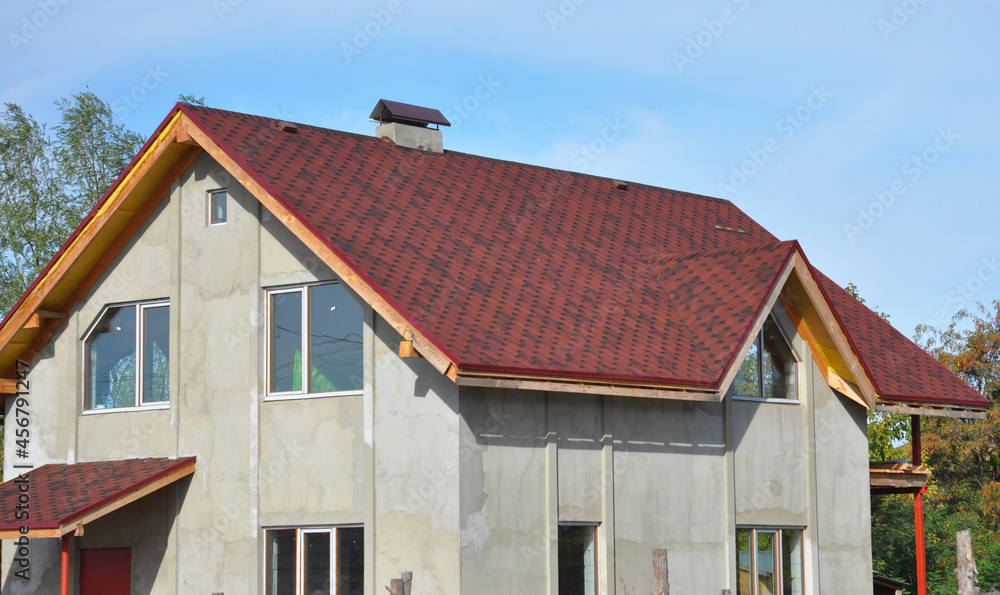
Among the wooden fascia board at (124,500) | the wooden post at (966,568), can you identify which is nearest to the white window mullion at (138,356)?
the wooden fascia board at (124,500)

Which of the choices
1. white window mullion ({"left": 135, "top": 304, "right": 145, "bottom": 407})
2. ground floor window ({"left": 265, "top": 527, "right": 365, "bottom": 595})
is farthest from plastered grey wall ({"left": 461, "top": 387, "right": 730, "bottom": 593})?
white window mullion ({"left": 135, "top": 304, "right": 145, "bottom": 407})

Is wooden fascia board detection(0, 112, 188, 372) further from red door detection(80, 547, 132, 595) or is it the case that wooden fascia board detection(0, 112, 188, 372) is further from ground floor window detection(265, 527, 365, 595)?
ground floor window detection(265, 527, 365, 595)

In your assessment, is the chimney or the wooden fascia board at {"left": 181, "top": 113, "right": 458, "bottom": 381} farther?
the chimney

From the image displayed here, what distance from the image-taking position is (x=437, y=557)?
14477 mm

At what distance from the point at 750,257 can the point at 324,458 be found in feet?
23.9

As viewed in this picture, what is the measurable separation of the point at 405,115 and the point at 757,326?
23.8 feet

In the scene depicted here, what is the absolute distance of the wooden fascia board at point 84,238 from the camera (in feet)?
55.8

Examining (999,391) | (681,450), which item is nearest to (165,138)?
(681,450)

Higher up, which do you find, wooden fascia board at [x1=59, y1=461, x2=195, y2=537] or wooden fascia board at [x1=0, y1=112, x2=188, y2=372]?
wooden fascia board at [x1=0, y1=112, x2=188, y2=372]

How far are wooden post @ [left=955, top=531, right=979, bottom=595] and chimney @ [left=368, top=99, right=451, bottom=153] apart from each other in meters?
10.6

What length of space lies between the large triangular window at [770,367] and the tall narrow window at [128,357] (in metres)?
8.72

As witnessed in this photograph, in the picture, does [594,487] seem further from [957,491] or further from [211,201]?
[957,491]

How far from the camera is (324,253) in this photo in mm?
14969

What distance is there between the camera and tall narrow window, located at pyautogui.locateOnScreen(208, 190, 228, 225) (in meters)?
17.2
